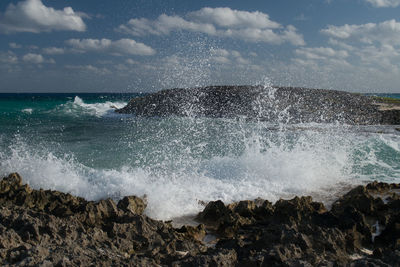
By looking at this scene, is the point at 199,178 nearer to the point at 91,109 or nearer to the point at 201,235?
the point at 201,235

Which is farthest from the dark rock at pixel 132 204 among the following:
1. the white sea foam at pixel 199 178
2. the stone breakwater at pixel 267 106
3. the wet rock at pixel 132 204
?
the stone breakwater at pixel 267 106

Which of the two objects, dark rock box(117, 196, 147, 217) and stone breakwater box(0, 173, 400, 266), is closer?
stone breakwater box(0, 173, 400, 266)

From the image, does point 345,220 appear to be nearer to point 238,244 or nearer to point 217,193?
point 238,244

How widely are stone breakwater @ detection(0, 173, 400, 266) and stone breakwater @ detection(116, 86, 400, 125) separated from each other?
71.3 feet

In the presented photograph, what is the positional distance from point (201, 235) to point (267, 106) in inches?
1301

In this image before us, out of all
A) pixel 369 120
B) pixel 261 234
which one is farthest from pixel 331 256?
pixel 369 120

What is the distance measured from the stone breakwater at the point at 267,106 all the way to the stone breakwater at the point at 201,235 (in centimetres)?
2172

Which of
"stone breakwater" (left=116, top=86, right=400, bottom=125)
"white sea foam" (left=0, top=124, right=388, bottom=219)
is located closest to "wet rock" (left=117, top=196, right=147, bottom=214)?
"white sea foam" (left=0, top=124, right=388, bottom=219)

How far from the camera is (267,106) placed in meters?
37.9

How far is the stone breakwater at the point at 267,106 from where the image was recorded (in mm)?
30750

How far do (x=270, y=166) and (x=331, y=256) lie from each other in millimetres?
5992

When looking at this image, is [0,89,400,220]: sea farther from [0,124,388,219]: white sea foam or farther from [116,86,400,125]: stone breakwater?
[116,86,400,125]: stone breakwater

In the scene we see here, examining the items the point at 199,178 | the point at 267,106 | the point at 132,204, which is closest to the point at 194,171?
the point at 199,178

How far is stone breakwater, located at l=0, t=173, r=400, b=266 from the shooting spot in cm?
423
